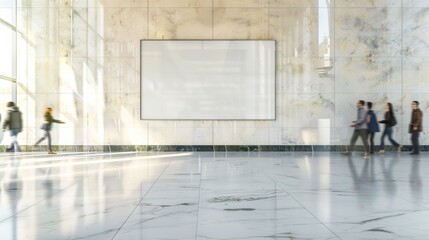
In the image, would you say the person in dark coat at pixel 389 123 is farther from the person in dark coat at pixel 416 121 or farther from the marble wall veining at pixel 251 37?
the marble wall veining at pixel 251 37

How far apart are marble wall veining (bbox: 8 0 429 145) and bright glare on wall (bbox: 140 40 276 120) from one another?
0.41 meters

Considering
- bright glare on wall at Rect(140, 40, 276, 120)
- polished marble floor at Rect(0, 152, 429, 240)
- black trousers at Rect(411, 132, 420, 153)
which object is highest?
bright glare on wall at Rect(140, 40, 276, 120)

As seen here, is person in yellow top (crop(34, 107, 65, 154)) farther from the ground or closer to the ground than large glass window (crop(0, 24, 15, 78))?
closer to the ground

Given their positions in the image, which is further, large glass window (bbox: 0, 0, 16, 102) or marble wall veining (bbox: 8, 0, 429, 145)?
marble wall veining (bbox: 8, 0, 429, 145)

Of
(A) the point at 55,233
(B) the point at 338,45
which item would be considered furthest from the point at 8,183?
(B) the point at 338,45

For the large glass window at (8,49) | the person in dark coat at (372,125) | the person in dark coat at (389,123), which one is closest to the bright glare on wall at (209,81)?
the person in dark coat at (372,125)

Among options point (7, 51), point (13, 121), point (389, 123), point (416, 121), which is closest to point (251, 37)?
point (389, 123)

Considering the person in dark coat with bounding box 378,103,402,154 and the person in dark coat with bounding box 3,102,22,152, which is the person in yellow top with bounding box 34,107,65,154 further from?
the person in dark coat with bounding box 378,103,402,154

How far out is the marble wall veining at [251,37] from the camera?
22.8m

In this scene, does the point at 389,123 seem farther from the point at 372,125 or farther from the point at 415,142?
the point at 415,142

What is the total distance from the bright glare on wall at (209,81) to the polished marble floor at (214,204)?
9447 millimetres

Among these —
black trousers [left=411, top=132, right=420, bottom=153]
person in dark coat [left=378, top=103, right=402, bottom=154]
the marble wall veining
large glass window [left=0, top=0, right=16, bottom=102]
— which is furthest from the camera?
the marble wall veining

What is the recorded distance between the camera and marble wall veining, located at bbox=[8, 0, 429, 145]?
22.8m

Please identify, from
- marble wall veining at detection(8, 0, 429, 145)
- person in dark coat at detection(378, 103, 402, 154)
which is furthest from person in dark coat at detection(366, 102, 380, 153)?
marble wall veining at detection(8, 0, 429, 145)
